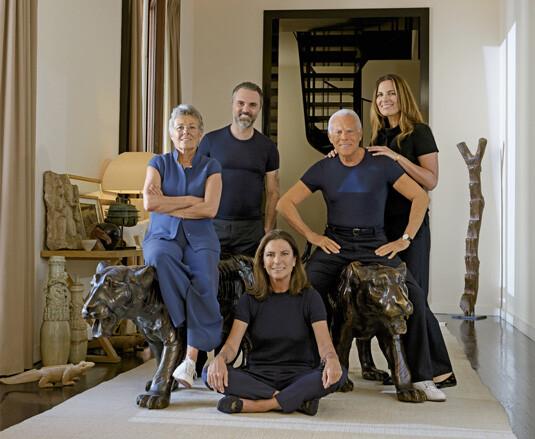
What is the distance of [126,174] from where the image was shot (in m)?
4.96

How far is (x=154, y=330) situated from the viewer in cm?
311

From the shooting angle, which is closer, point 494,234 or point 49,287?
point 49,287

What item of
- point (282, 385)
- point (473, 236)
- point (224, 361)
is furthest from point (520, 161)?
point (224, 361)

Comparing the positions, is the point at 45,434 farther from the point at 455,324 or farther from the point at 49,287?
the point at 455,324

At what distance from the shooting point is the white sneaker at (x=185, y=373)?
2994 millimetres

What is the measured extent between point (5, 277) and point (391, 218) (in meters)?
2.08

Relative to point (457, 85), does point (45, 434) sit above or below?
below

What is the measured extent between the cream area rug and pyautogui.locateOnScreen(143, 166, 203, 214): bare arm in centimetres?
89

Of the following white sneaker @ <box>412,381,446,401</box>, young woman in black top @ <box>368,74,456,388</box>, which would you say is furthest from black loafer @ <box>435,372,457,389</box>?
young woman in black top @ <box>368,74,456,388</box>

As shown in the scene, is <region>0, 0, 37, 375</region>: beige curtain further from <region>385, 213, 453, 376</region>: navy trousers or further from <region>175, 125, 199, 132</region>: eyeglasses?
<region>385, 213, 453, 376</region>: navy trousers

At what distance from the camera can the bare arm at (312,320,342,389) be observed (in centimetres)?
279

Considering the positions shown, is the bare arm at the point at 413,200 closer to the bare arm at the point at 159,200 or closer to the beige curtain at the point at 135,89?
the bare arm at the point at 159,200

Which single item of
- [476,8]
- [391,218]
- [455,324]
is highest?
[476,8]

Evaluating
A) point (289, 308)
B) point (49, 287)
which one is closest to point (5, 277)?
point (49, 287)
